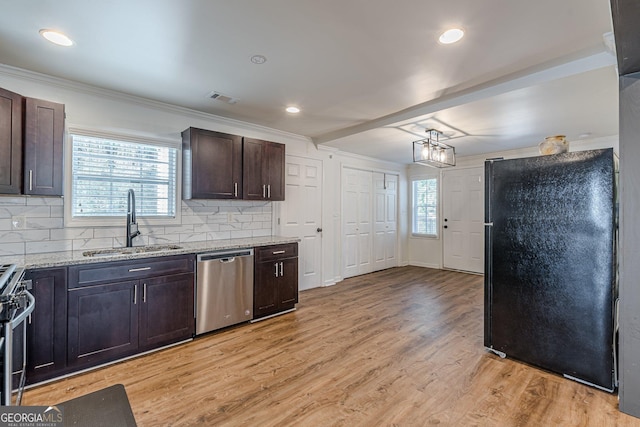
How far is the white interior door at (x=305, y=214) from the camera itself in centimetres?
466

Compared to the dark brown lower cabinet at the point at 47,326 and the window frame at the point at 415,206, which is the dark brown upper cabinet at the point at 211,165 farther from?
the window frame at the point at 415,206

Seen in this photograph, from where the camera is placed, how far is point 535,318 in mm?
2494

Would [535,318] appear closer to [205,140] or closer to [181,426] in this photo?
[181,426]

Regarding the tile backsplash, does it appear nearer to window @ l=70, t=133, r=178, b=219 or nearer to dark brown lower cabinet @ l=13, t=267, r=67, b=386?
window @ l=70, t=133, r=178, b=219

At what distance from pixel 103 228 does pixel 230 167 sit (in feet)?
4.66

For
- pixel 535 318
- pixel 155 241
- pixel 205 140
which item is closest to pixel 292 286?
pixel 155 241

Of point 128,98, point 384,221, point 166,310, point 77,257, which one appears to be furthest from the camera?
point 384,221

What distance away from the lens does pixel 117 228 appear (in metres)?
3.10

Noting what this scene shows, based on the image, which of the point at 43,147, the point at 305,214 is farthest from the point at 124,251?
the point at 305,214

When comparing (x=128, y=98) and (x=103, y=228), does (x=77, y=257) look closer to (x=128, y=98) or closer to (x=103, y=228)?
(x=103, y=228)

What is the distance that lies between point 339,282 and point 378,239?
1.48 metres

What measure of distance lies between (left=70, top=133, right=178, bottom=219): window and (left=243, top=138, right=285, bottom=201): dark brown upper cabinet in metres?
0.82

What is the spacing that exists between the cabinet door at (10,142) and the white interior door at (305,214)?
9.30 feet

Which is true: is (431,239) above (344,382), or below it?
above
